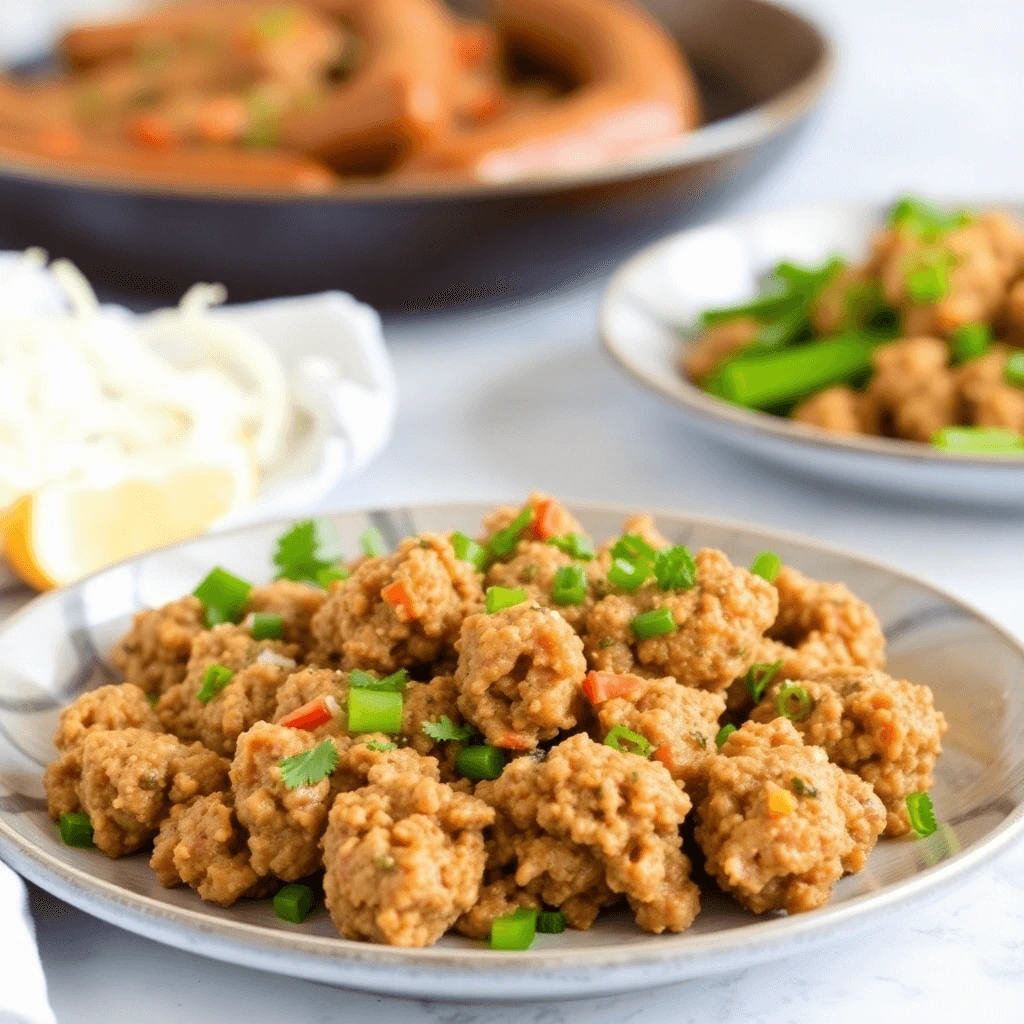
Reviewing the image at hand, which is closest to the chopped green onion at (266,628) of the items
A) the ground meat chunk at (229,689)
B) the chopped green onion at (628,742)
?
the ground meat chunk at (229,689)

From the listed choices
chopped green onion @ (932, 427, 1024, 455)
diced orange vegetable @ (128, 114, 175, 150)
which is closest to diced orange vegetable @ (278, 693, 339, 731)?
chopped green onion @ (932, 427, 1024, 455)

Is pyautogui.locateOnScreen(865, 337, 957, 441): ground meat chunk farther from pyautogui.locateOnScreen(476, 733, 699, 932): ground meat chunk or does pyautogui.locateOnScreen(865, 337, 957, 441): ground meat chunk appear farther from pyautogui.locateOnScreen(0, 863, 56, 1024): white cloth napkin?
pyautogui.locateOnScreen(0, 863, 56, 1024): white cloth napkin

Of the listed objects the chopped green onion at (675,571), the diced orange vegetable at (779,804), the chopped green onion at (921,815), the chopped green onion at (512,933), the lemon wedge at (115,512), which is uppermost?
the chopped green onion at (675,571)

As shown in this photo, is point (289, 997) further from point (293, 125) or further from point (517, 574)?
point (293, 125)

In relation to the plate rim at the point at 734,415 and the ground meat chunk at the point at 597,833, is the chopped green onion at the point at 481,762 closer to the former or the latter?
the ground meat chunk at the point at 597,833

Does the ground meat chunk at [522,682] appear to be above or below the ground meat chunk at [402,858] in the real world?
above

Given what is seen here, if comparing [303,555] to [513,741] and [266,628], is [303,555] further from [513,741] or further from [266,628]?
[513,741]

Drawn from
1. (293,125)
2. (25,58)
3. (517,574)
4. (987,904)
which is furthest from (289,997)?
(25,58)
